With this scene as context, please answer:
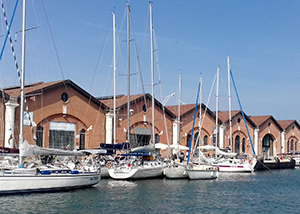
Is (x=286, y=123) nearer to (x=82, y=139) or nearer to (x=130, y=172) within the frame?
(x=82, y=139)

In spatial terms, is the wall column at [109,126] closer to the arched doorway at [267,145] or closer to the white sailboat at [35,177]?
the white sailboat at [35,177]

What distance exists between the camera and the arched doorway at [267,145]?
8496cm

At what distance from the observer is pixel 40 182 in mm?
28281

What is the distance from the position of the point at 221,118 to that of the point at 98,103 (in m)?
31.6

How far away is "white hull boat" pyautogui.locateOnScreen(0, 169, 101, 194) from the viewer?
27125 mm

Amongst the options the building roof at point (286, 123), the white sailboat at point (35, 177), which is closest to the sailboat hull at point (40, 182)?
the white sailboat at point (35, 177)

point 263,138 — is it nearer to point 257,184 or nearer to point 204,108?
A: point 204,108

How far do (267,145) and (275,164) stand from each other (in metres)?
20.5

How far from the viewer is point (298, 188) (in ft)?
123

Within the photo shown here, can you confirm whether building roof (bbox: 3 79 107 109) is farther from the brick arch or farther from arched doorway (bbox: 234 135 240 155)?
the brick arch

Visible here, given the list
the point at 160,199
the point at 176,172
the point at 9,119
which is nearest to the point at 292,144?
the point at 176,172

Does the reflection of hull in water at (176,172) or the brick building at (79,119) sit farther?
the brick building at (79,119)

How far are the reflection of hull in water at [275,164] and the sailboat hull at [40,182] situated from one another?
35.5 m

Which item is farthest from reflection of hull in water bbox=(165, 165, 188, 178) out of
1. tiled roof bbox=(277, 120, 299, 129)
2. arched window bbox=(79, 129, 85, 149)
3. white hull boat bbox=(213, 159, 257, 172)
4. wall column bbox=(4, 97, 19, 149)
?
tiled roof bbox=(277, 120, 299, 129)
